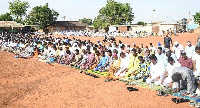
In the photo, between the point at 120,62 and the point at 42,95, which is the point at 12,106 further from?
the point at 120,62

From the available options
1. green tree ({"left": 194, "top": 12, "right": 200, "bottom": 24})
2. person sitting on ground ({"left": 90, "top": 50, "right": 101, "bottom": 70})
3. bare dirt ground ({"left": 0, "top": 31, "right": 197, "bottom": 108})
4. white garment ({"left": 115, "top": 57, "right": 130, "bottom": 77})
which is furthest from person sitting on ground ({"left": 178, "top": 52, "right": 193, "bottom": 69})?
green tree ({"left": 194, "top": 12, "right": 200, "bottom": 24})

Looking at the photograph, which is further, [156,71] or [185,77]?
[156,71]

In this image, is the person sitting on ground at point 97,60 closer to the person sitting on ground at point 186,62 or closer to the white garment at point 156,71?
the white garment at point 156,71

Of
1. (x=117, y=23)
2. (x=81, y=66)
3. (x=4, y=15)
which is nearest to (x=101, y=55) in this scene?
(x=81, y=66)

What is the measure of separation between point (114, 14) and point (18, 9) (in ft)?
91.8

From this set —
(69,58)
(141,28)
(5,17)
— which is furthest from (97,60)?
(5,17)

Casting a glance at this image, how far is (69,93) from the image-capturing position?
6.96 metres

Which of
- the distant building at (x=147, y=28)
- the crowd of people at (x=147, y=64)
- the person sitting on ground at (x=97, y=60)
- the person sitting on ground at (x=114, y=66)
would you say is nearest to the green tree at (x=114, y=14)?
the distant building at (x=147, y=28)

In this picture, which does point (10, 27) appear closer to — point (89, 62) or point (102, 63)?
point (89, 62)

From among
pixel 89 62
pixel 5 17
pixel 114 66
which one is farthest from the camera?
pixel 5 17

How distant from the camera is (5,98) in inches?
261

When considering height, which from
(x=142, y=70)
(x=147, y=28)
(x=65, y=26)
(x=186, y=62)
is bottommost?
(x=142, y=70)

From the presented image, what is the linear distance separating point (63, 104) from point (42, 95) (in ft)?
3.83

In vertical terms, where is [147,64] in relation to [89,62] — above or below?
above
